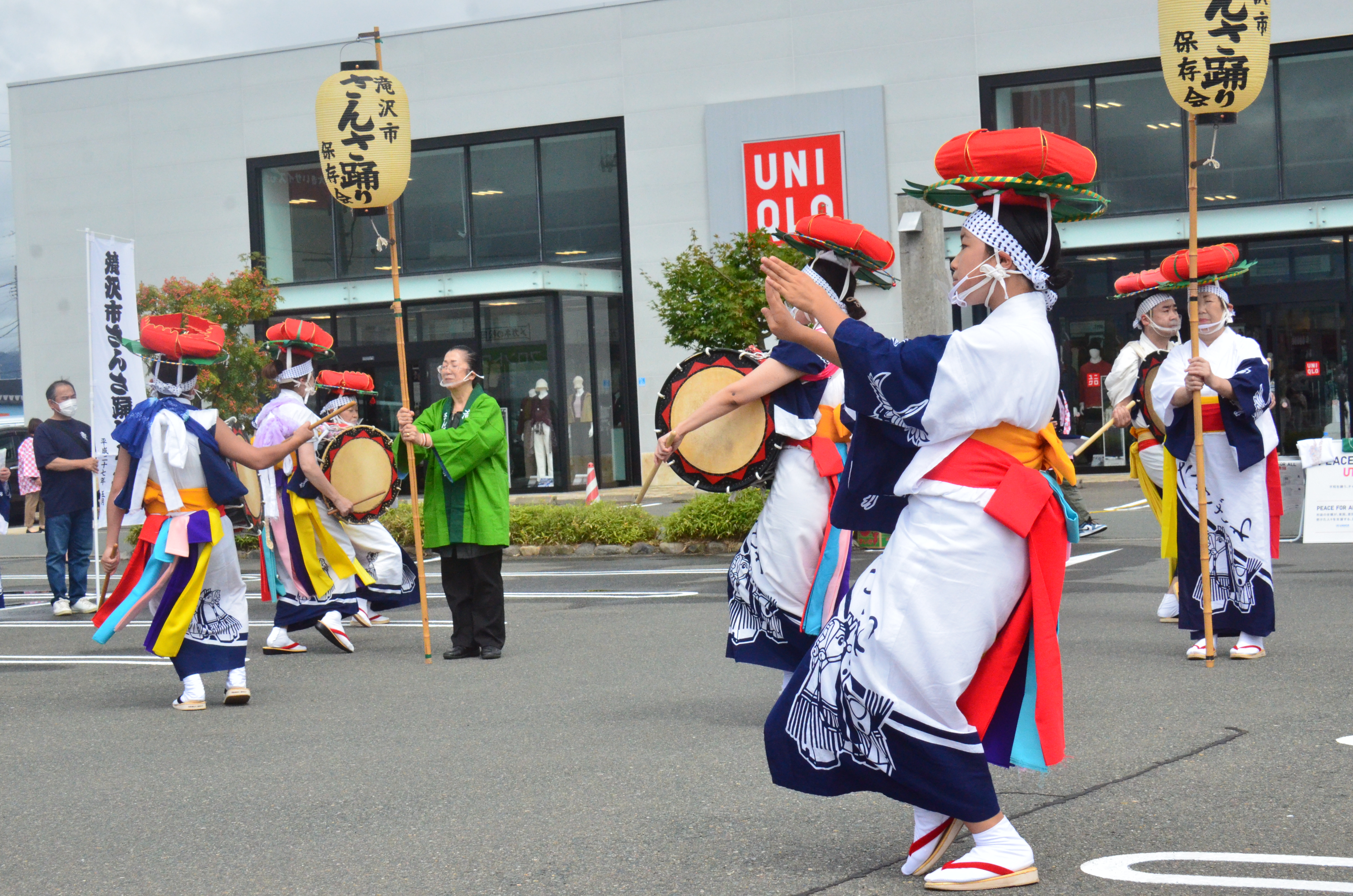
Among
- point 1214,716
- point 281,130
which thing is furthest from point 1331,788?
point 281,130

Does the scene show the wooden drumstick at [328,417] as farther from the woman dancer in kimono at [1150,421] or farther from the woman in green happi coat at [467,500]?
the woman dancer in kimono at [1150,421]

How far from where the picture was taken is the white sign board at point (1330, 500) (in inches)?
505

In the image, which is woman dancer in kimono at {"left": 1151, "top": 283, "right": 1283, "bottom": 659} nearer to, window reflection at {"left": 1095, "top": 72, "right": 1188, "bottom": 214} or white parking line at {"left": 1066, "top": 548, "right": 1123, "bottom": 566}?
white parking line at {"left": 1066, "top": 548, "right": 1123, "bottom": 566}

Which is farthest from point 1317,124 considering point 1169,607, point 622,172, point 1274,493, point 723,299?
point 1274,493

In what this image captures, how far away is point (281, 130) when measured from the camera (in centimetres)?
2561

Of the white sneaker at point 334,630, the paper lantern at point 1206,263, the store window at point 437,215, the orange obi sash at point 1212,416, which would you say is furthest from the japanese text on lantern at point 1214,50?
the store window at point 437,215

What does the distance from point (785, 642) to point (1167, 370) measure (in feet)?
10.1

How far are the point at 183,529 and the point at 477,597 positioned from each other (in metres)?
1.99

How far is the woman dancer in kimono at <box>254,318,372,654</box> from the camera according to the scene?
29.6 feet

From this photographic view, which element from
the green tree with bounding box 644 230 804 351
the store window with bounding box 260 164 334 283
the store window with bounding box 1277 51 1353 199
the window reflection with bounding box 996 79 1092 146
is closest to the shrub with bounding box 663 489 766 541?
the green tree with bounding box 644 230 804 351

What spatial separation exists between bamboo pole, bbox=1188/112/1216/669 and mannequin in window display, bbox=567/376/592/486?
17.0 m

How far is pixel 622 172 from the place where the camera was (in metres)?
24.0

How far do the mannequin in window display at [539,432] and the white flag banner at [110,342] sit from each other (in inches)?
400

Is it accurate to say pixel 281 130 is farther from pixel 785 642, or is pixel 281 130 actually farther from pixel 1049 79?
pixel 785 642
